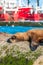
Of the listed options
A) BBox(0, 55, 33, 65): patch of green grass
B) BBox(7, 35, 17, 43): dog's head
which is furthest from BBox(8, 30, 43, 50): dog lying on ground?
BBox(0, 55, 33, 65): patch of green grass

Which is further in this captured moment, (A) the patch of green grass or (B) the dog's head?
(B) the dog's head

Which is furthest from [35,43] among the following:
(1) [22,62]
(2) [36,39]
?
(1) [22,62]

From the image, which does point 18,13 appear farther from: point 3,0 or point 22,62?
point 22,62

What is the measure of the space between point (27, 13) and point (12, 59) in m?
0.63

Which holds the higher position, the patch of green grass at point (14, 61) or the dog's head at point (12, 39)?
the dog's head at point (12, 39)

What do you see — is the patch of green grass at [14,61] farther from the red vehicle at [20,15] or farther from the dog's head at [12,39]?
the red vehicle at [20,15]

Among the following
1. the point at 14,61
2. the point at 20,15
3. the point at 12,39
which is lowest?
the point at 14,61

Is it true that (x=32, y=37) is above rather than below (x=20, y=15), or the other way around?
below

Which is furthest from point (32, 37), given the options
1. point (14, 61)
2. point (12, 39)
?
point (14, 61)

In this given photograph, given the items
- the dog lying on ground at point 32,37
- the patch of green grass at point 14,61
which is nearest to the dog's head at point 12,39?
the dog lying on ground at point 32,37

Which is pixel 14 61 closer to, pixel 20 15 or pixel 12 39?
pixel 12 39

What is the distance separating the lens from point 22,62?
2.25 metres

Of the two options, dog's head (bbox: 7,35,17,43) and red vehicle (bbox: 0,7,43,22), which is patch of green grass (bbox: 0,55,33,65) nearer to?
dog's head (bbox: 7,35,17,43)

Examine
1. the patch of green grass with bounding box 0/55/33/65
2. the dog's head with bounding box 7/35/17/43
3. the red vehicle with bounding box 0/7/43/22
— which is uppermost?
the red vehicle with bounding box 0/7/43/22
